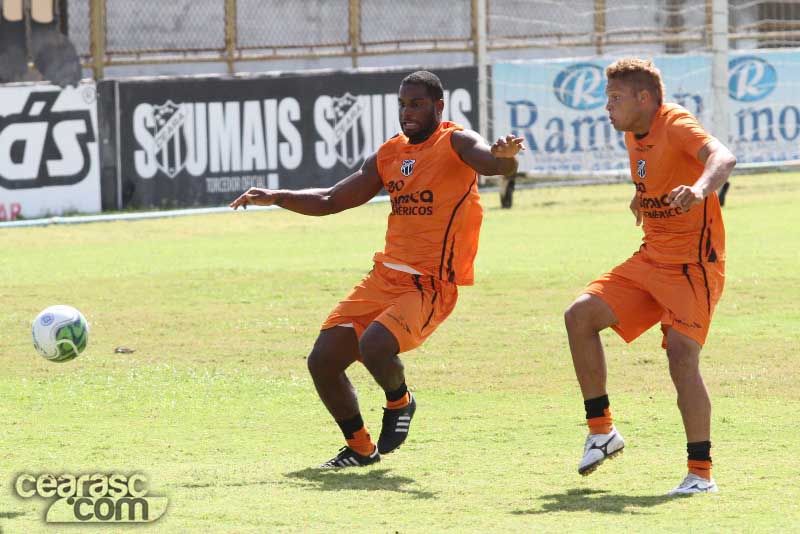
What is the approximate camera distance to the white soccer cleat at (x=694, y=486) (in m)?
6.70

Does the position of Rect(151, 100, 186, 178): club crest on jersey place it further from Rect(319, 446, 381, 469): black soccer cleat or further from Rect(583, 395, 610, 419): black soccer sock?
Rect(583, 395, 610, 419): black soccer sock

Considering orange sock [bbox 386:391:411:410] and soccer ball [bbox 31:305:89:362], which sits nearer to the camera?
orange sock [bbox 386:391:411:410]

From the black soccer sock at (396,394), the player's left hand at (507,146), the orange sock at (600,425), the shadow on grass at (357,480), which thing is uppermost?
the player's left hand at (507,146)

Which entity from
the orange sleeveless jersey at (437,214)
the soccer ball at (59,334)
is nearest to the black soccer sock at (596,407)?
the orange sleeveless jersey at (437,214)

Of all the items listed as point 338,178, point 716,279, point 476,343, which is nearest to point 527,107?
point 338,178

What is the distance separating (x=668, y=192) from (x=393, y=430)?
194 cm

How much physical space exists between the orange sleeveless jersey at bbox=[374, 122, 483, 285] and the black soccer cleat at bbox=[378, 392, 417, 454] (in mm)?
769

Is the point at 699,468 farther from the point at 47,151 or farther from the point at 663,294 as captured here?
the point at 47,151

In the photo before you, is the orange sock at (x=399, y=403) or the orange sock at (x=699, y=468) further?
the orange sock at (x=399, y=403)

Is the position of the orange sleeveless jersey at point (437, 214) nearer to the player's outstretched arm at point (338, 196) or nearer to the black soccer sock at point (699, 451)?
the player's outstretched arm at point (338, 196)

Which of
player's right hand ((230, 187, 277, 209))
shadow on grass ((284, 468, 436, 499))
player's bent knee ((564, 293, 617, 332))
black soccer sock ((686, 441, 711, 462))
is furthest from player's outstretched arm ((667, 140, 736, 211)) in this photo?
player's right hand ((230, 187, 277, 209))

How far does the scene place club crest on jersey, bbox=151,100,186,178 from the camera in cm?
2242

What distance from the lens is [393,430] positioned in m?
7.76

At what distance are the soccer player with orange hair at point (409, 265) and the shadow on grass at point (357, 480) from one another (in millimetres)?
143
